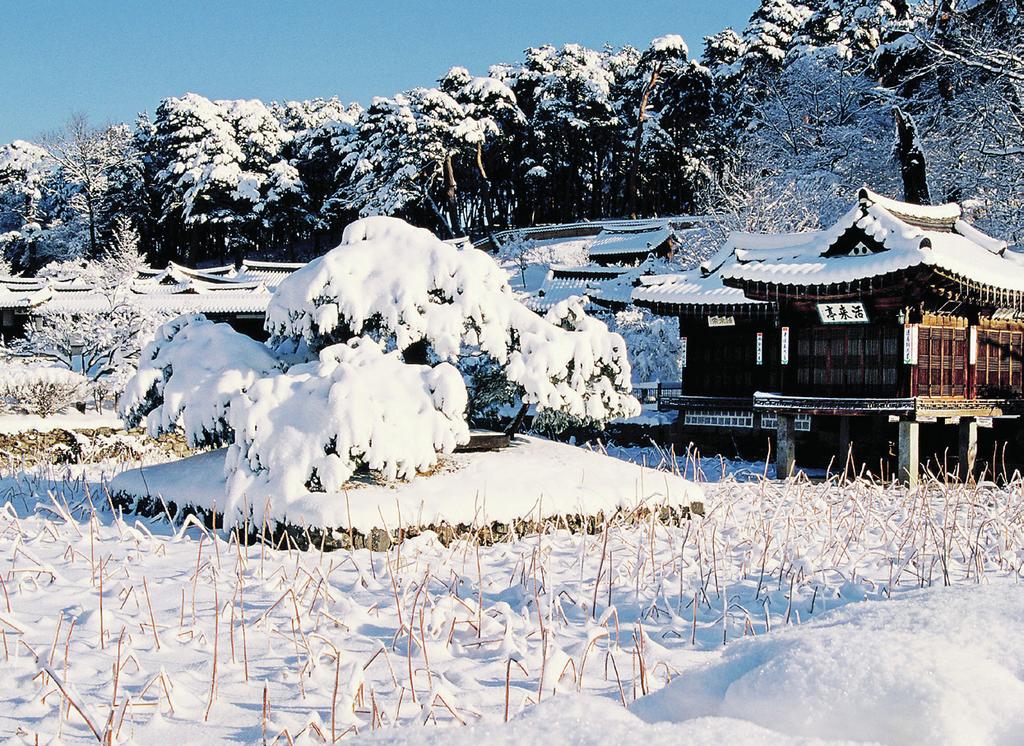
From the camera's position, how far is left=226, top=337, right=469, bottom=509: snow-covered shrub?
712cm

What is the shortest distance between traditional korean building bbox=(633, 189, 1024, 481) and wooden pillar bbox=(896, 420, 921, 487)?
0.06 ft

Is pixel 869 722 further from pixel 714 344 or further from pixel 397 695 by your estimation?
pixel 714 344

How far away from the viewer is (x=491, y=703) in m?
3.51

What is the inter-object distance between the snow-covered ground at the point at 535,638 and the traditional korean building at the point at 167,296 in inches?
973

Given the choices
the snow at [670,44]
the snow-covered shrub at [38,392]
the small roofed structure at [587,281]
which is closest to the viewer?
the snow-covered shrub at [38,392]

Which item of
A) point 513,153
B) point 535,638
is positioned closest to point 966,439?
point 535,638

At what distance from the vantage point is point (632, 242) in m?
40.4

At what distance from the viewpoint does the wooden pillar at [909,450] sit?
12000 millimetres

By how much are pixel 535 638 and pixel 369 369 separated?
3.85m

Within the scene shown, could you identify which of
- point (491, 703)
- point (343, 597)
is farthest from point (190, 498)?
point (491, 703)

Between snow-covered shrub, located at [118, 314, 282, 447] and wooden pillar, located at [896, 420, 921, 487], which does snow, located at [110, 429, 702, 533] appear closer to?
snow-covered shrub, located at [118, 314, 282, 447]

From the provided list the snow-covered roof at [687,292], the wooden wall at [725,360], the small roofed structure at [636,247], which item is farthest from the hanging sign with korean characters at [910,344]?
the small roofed structure at [636,247]

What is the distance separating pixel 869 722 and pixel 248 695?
109 inches

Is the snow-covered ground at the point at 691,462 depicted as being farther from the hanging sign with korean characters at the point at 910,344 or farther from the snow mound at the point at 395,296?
the snow mound at the point at 395,296
